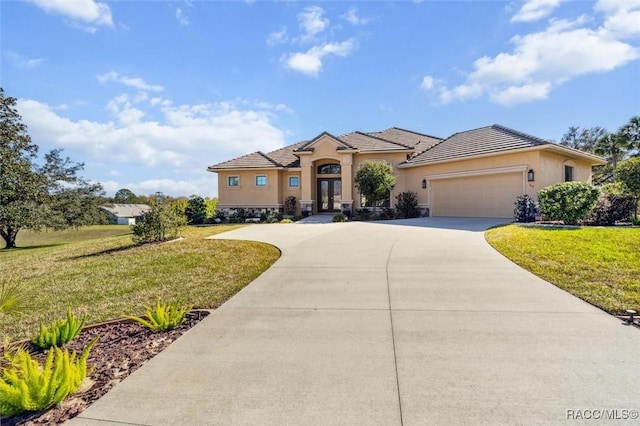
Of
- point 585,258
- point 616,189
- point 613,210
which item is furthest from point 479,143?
point 585,258

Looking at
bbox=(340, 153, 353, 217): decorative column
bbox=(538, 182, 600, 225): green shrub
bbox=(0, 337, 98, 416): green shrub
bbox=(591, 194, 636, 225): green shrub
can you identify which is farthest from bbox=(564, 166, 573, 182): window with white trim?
bbox=(0, 337, 98, 416): green shrub

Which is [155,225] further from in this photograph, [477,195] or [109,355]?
[477,195]

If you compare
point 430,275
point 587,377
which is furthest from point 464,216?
point 587,377

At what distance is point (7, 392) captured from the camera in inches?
102

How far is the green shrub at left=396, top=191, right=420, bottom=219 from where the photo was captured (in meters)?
19.7

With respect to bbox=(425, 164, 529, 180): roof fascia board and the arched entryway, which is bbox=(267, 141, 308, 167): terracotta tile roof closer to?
the arched entryway

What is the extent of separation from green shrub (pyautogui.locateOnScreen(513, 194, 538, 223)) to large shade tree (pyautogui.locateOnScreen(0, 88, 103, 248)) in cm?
2486

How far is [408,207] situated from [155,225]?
1408 centimetres

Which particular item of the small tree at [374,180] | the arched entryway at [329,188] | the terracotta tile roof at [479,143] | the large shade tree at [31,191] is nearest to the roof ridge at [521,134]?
the terracotta tile roof at [479,143]

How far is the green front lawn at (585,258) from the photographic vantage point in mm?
5359

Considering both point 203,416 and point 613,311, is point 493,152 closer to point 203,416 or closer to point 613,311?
point 613,311

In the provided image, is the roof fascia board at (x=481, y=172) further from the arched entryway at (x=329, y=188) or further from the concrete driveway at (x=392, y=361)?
the concrete driveway at (x=392, y=361)

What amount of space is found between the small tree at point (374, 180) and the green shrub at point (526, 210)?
22.2 feet

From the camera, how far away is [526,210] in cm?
1359
